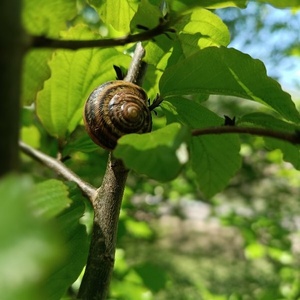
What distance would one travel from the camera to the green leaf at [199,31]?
23.7 inches

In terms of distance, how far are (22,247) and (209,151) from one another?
1.38ft

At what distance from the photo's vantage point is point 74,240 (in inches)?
23.7

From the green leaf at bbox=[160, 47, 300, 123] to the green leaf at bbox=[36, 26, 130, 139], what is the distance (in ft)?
0.59

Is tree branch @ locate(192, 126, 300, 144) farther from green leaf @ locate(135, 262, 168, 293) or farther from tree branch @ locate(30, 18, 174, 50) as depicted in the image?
green leaf @ locate(135, 262, 168, 293)

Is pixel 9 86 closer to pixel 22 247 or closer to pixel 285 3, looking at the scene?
pixel 22 247

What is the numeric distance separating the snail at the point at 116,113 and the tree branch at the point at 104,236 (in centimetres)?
3

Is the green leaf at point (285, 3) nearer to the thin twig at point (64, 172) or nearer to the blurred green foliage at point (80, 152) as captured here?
the blurred green foliage at point (80, 152)

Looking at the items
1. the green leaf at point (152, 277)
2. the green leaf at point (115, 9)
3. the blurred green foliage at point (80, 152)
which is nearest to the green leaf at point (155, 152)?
the blurred green foliage at point (80, 152)

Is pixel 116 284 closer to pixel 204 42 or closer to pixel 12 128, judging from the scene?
pixel 204 42

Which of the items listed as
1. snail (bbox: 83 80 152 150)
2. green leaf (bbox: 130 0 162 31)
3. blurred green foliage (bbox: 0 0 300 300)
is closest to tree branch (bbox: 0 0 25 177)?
blurred green foliage (bbox: 0 0 300 300)

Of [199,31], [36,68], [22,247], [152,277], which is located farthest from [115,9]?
[152,277]

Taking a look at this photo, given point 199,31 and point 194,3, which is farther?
point 199,31

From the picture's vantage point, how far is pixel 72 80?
0.75 meters

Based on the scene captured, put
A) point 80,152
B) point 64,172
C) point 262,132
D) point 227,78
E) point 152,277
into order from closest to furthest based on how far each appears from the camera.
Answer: point 262,132, point 227,78, point 64,172, point 80,152, point 152,277
